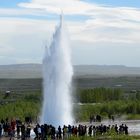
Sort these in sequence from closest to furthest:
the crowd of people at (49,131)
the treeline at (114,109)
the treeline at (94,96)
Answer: the crowd of people at (49,131) → the treeline at (114,109) → the treeline at (94,96)

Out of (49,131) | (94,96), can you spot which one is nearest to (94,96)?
(94,96)

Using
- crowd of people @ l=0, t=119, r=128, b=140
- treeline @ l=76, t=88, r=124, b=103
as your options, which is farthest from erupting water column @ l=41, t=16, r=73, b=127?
treeline @ l=76, t=88, r=124, b=103

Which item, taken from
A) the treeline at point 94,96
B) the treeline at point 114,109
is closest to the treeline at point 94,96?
the treeline at point 94,96

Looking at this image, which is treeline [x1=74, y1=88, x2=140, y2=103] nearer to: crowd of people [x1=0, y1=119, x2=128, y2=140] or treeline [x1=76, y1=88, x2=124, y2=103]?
treeline [x1=76, y1=88, x2=124, y2=103]

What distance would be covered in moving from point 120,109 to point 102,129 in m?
34.6

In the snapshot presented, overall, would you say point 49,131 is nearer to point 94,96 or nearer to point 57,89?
point 57,89

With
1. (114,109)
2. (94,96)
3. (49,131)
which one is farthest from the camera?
(94,96)

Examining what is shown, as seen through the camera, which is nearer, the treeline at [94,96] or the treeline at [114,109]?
the treeline at [114,109]

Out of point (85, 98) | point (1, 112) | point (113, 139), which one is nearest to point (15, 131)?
Result: point (113, 139)

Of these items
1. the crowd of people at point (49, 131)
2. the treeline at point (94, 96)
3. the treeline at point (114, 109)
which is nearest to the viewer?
the crowd of people at point (49, 131)

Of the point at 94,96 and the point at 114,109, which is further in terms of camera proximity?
the point at 94,96

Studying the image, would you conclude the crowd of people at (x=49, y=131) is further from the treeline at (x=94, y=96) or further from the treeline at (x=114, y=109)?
the treeline at (x=94, y=96)

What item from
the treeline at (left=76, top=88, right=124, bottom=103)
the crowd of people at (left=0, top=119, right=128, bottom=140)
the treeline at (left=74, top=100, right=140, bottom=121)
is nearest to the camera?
the crowd of people at (left=0, top=119, right=128, bottom=140)

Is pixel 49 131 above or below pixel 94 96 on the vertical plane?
below
